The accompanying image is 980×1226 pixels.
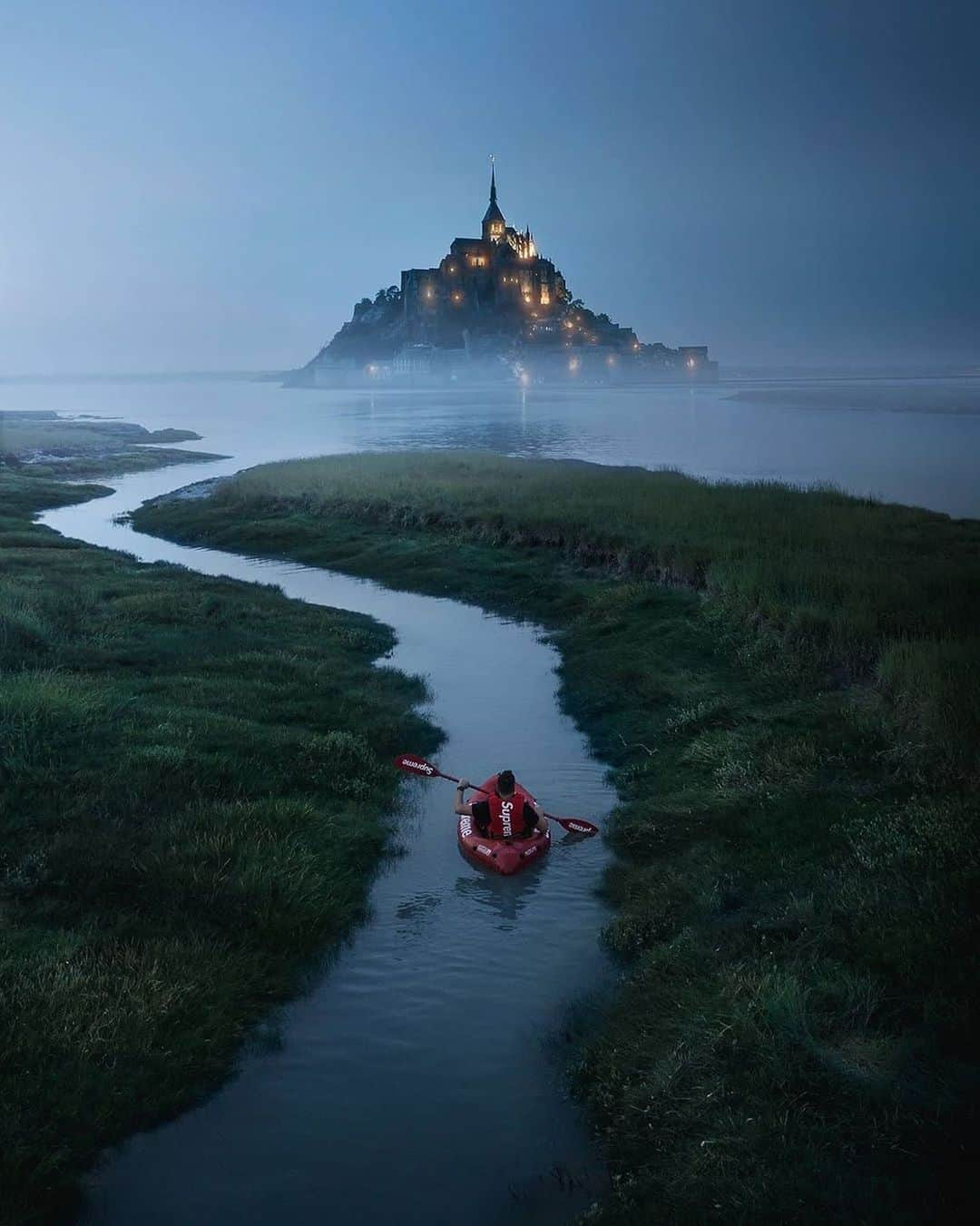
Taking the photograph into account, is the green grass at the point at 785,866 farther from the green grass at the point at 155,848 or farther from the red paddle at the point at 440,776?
the green grass at the point at 155,848

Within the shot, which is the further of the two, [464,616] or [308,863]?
[464,616]

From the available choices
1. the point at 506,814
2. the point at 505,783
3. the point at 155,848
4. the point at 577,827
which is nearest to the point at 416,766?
the point at 505,783

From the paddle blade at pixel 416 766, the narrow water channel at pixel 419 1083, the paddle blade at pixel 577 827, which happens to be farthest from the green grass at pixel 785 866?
the paddle blade at pixel 416 766

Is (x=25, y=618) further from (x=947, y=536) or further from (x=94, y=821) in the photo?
(x=947, y=536)

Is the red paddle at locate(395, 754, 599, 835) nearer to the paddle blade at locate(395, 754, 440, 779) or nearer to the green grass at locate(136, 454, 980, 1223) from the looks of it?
the paddle blade at locate(395, 754, 440, 779)

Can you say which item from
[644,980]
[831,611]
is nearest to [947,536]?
[831,611]

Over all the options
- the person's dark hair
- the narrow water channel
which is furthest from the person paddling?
the narrow water channel
